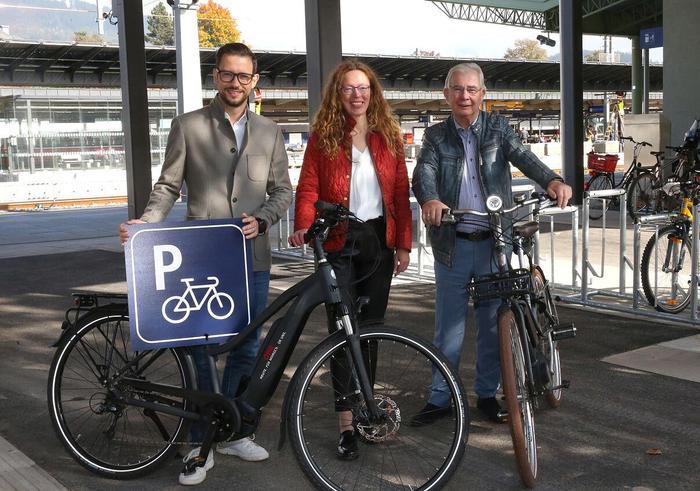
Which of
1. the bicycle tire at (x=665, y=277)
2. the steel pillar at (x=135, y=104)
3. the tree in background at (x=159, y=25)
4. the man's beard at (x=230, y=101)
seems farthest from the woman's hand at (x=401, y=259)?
the tree in background at (x=159, y=25)

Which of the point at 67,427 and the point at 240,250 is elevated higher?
the point at 240,250

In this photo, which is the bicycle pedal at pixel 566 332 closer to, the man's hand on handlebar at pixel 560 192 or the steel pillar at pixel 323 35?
the man's hand on handlebar at pixel 560 192

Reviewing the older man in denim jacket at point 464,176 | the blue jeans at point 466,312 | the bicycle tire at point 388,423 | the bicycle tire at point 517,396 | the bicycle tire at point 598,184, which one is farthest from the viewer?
the bicycle tire at point 598,184

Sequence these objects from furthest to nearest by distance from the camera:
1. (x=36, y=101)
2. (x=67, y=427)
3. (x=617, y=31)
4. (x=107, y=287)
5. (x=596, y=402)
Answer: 1. (x=617, y=31)
2. (x=36, y=101)
3. (x=107, y=287)
4. (x=596, y=402)
5. (x=67, y=427)

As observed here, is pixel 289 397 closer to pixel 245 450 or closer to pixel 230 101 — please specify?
pixel 245 450

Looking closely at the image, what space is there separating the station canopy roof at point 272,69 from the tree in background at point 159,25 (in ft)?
231

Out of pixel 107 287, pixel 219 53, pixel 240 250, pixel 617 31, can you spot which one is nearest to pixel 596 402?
pixel 240 250

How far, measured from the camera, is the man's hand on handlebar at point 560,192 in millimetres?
4230

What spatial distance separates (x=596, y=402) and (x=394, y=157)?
2010 millimetres

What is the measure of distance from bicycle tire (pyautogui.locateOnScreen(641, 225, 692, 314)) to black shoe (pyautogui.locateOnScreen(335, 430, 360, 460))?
13.2 ft

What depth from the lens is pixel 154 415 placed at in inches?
166

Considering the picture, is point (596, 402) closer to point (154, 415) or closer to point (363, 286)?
point (363, 286)

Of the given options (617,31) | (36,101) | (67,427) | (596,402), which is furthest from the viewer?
(617,31)

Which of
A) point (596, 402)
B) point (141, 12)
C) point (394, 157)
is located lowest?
point (596, 402)
